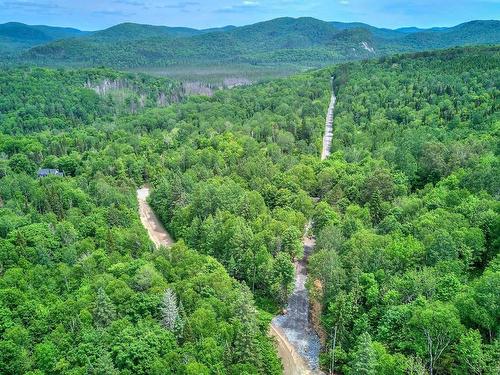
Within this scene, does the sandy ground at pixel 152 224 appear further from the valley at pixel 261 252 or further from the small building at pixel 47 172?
the small building at pixel 47 172

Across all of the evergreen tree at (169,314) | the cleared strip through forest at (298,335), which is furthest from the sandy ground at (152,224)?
the evergreen tree at (169,314)

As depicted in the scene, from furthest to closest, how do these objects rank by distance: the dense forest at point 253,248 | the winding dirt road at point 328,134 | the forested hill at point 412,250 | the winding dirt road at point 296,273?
the winding dirt road at point 328,134
the winding dirt road at point 296,273
the dense forest at point 253,248
the forested hill at point 412,250

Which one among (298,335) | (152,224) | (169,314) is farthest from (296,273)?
(152,224)

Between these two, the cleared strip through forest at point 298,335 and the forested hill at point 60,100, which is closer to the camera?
Answer: the cleared strip through forest at point 298,335

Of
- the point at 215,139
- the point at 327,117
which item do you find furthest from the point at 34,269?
the point at 327,117

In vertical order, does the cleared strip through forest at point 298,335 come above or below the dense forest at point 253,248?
below

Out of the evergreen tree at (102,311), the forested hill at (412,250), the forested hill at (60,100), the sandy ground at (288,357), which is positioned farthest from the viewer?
the forested hill at (60,100)

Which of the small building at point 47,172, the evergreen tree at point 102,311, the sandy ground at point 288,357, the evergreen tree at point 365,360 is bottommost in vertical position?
the sandy ground at point 288,357

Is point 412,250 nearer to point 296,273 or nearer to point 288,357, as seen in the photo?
point 296,273
